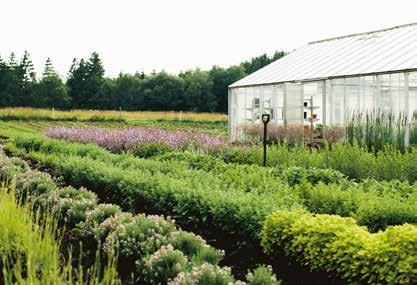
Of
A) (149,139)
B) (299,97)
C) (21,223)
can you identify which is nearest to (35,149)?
(149,139)

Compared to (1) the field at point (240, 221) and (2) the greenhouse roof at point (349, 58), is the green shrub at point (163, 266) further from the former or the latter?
(2) the greenhouse roof at point (349, 58)

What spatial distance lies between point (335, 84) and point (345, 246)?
40.7 feet

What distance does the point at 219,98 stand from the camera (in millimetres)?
54688

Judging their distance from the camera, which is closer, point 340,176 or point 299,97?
point 340,176

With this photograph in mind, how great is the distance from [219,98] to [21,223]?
50269mm

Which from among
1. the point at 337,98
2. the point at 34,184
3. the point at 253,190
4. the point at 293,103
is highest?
the point at 337,98

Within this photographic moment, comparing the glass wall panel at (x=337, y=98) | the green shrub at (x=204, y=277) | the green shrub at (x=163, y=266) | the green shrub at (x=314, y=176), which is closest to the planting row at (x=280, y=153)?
the green shrub at (x=314, y=176)

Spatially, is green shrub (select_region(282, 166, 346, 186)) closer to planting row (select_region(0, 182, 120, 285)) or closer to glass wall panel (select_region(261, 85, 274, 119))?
planting row (select_region(0, 182, 120, 285))

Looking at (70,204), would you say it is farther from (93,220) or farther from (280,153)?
(280,153)

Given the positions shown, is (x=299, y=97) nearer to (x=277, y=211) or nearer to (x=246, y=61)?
(x=277, y=211)

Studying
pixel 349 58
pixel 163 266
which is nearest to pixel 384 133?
pixel 349 58

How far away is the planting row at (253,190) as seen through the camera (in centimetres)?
537

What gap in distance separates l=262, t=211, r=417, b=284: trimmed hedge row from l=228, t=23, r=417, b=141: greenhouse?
861 centimetres

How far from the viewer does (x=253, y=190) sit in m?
6.35
